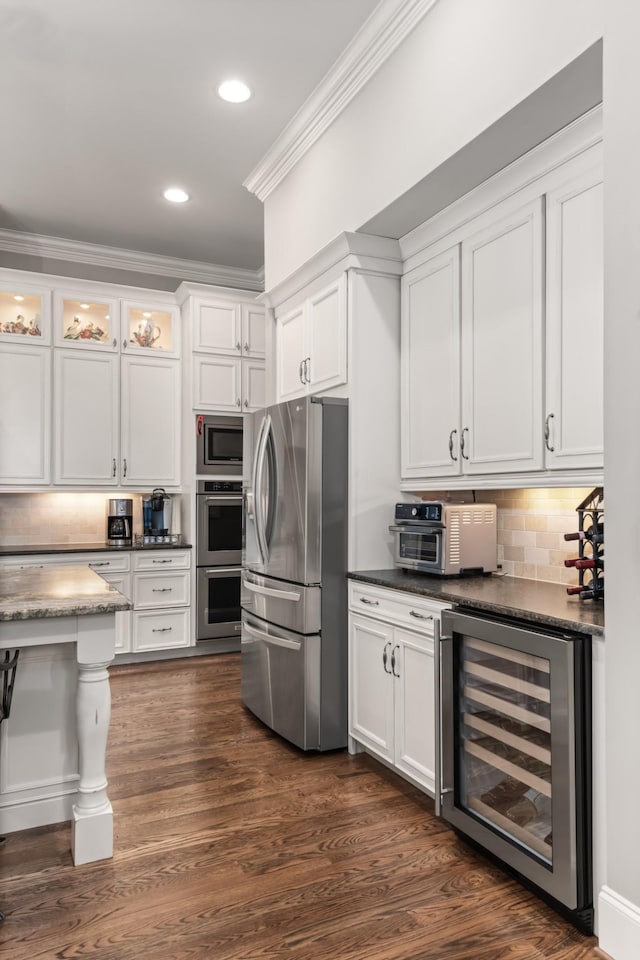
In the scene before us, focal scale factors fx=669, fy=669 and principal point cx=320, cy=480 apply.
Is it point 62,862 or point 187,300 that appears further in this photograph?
point 187,300

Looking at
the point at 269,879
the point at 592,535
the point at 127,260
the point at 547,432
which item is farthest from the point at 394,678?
the point at 127,260

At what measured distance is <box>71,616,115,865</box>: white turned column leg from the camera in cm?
231

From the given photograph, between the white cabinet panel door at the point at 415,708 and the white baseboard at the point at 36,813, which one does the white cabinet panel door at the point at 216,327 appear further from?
the white baseboard at the point at 36,813

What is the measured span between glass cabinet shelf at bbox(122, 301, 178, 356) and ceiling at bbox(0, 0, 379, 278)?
2.05ft

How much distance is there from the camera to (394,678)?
9.40 feet

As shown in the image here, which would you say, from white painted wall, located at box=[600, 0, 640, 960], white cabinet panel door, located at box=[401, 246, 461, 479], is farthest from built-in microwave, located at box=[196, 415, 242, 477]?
white painted wall, located at box=[600, 0, 640, 960]

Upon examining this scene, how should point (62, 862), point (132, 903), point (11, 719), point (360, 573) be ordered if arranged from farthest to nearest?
point (360, 573), point (11, 719), point (62, 862), point (132, 903)

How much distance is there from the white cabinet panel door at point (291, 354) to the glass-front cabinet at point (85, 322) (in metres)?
1.79

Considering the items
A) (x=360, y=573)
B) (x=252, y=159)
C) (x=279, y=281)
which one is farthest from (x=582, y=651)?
(x=252, y=159)

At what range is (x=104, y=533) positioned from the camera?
5461 mm

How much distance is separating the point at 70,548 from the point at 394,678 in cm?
295

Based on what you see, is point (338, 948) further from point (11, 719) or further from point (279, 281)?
point (279, 281)

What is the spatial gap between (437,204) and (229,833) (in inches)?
106

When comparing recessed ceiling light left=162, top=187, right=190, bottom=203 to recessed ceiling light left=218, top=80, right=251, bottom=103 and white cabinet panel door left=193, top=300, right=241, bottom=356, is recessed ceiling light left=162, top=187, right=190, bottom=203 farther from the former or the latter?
recessed ceiling light left=218, top=80, right=251, bottom=103
